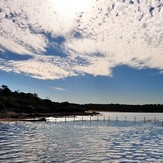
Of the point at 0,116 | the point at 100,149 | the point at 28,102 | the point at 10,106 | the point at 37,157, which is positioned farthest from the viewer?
the point at 28,102

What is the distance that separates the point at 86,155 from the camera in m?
39.5

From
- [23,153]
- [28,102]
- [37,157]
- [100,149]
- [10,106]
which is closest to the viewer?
[37,157]

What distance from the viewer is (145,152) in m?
42.7

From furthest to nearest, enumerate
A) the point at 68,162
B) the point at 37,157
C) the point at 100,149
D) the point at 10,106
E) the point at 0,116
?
the point at 10,106 < the point at 0,116 < the point at 100,149 < the point at 37,157 < the point at 68,162

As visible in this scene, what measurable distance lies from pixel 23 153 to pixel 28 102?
518ft

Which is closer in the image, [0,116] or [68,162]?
[68,162]

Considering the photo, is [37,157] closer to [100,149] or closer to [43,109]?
[100,149]

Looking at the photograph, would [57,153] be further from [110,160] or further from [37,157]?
[110,160]

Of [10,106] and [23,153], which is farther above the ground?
[10,106]

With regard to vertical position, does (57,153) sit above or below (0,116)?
below

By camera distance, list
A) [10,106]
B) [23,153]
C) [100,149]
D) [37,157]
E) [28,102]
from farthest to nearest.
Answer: [28,102] < [10,106] < [100,149] < [23,153] < [37,157]

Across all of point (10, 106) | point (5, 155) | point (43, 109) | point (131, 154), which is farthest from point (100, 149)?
point (43, 109)

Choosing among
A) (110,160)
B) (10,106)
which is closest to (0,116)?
(10,106)

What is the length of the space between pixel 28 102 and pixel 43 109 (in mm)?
10245
